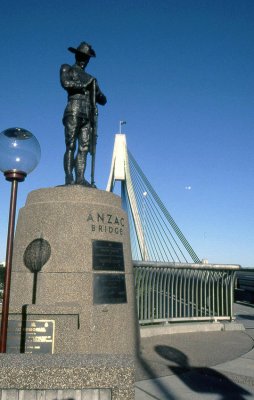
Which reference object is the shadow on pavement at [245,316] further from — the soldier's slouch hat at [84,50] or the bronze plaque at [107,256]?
the soldier's slouch hat at [84,50]

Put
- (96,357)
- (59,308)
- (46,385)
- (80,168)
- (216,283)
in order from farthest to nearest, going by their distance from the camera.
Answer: (216,283) < (80,168) < (59,308) < (96,357) < (46,385)

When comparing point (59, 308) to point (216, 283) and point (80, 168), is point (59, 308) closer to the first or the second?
point (80, 168)

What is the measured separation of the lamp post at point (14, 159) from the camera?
3564 millimetres

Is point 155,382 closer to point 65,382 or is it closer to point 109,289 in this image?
point 109,289

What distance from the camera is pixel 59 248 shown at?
5.72 metres

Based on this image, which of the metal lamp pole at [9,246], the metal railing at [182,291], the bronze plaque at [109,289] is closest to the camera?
the metal lamp pole at [9,246]

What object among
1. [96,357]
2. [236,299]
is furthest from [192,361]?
[236,299]

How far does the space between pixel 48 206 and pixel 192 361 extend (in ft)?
12.0

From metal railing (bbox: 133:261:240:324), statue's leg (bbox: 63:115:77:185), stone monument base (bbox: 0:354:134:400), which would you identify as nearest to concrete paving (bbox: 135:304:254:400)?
metal railing (bbox: 133:261:240:324)

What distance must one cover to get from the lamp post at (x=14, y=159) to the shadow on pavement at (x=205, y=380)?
286cm

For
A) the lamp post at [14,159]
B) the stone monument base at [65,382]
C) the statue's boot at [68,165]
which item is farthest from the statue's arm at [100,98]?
the stone monument base at [65,382]

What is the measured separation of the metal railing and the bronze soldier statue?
10.8ft

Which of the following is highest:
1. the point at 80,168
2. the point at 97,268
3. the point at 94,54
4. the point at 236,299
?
the point at 94,54

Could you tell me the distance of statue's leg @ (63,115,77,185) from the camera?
7.07 m
